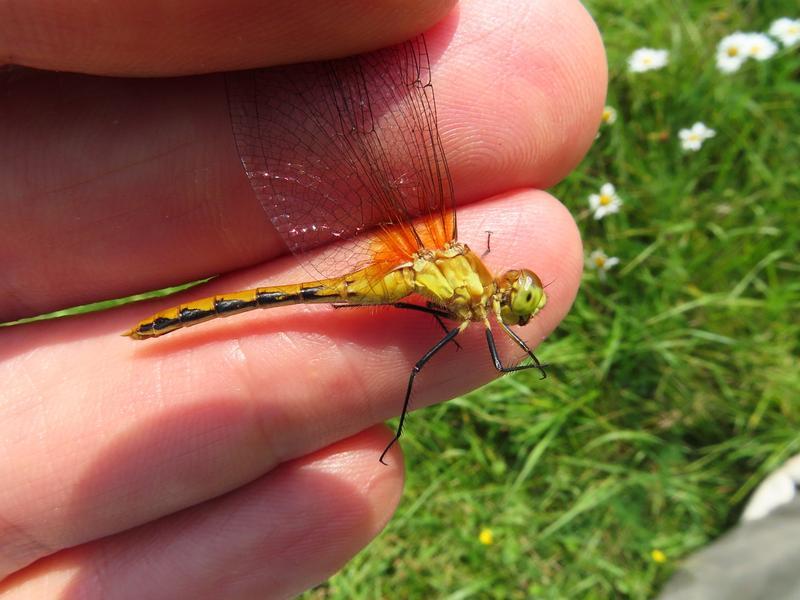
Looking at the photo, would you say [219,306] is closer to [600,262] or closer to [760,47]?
[600,262]

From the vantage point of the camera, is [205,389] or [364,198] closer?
[205,389]

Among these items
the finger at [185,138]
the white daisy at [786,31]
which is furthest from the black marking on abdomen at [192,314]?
the white daisy at [786,31]

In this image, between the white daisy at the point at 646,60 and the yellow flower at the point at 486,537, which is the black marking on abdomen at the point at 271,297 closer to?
the yellow flower at the point at 486,537

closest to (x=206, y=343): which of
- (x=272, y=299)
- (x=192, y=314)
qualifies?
(x=192, y=314)

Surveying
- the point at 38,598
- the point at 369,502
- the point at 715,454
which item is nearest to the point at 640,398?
the point at 715,454

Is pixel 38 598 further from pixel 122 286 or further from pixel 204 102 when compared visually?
pixel 204 102
